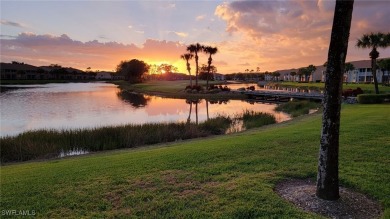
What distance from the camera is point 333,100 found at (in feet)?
19.0

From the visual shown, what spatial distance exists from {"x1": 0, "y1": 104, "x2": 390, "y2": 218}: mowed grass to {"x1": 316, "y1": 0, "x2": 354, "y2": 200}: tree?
0.96 metres

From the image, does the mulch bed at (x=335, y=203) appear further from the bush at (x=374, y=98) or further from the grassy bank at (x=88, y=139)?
the bush at (x=374, y=98)

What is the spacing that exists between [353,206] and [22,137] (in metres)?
18.0

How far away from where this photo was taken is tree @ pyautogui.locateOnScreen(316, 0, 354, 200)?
5.66 metres

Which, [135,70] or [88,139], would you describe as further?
[135,70]

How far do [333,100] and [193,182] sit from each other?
3.70 meters

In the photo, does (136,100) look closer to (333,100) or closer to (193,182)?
(193,182)

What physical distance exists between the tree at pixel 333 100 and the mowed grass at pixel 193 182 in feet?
3.15

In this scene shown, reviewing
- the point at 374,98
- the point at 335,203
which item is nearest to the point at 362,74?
the point at 374,98

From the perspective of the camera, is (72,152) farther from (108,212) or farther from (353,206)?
(353,206)

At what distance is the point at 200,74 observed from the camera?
479 feet

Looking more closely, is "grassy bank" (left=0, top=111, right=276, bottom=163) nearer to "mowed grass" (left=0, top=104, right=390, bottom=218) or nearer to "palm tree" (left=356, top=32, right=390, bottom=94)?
"mowed grass" (left=0, top=104, right=390, bottom=218)

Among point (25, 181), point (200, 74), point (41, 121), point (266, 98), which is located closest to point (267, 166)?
point (25, 181)

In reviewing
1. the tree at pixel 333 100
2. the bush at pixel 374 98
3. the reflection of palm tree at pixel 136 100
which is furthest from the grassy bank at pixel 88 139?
the reflection of palm tree at pixel 136 100
